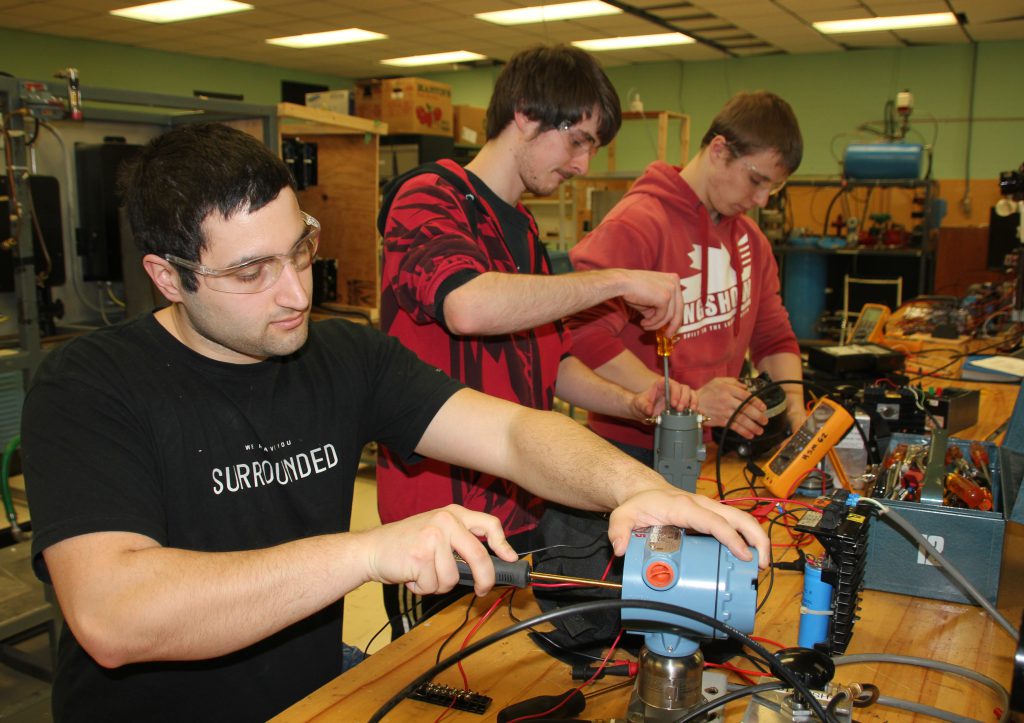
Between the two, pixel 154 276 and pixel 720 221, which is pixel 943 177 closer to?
pixel 720 221

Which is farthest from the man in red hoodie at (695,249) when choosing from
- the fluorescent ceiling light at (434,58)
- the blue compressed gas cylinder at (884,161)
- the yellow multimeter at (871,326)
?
the fluorescent ceiling light at (434,58)

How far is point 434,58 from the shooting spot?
11.1 m

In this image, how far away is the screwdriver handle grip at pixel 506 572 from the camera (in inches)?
35.1

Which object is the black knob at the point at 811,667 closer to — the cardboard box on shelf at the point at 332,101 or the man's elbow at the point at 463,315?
the man's elbow at the point at 463,315

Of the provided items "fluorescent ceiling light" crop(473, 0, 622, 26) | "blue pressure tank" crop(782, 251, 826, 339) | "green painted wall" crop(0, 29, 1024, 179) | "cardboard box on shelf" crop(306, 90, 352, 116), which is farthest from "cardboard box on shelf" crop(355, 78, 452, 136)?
"green painted wall" crop(0, 29, 1024, 179)

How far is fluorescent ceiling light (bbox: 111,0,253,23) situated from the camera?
783 cm

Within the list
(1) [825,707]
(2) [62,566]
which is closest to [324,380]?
(2) [62,566]

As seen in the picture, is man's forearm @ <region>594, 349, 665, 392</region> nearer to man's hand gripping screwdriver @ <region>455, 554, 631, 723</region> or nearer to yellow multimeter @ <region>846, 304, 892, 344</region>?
man's hand gripping screwdriver @ <region>455, 554, 631, 723</region>

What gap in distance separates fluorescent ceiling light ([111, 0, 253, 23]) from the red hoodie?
7053mm

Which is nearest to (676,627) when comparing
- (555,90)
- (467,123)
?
(555,90)

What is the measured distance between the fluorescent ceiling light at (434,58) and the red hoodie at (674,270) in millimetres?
9118

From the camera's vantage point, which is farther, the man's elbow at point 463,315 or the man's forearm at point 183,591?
the man's elbow at point 463,315

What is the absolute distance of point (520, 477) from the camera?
4.25 feet

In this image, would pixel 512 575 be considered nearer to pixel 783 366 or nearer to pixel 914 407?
pixel 914 407
